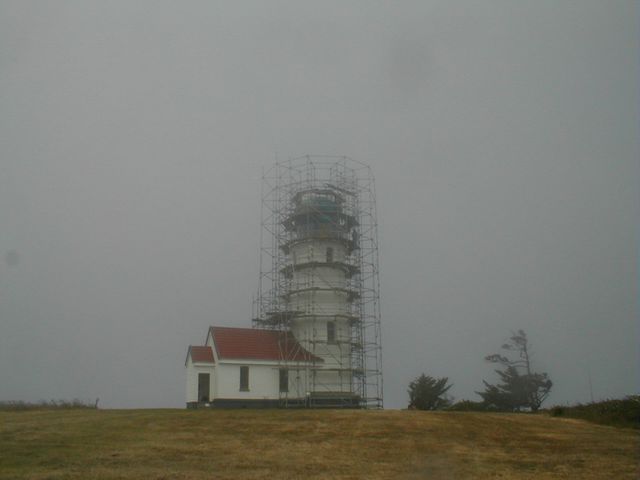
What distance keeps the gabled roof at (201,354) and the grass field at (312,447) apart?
398 inches

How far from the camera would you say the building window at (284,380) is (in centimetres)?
3709

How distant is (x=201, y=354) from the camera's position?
120 feet

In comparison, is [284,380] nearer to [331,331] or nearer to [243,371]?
[243,371]

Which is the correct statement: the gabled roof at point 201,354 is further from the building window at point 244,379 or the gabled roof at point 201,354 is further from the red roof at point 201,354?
the building window at point 244,379

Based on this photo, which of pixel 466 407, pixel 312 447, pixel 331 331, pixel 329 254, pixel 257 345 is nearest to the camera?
pixel 312 447

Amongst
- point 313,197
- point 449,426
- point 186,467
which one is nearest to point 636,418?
point 449,426

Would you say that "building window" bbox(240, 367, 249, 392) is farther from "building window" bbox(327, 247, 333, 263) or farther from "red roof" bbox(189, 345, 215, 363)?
"building window" bbox(327, 247, 333, 263)

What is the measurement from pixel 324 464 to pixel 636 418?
42.4 ft

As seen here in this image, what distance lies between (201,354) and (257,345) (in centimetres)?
299

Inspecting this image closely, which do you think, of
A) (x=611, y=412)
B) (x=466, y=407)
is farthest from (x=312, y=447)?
(x=466, y=407)

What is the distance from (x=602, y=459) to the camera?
17.4 metres

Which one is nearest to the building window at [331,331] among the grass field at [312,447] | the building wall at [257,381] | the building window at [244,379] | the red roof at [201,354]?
the building wall at [257,381]

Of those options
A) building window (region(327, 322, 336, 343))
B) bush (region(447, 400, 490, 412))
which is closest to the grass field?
bush (region(447, 400, 490, 412))

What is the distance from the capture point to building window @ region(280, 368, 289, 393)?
37.1m
